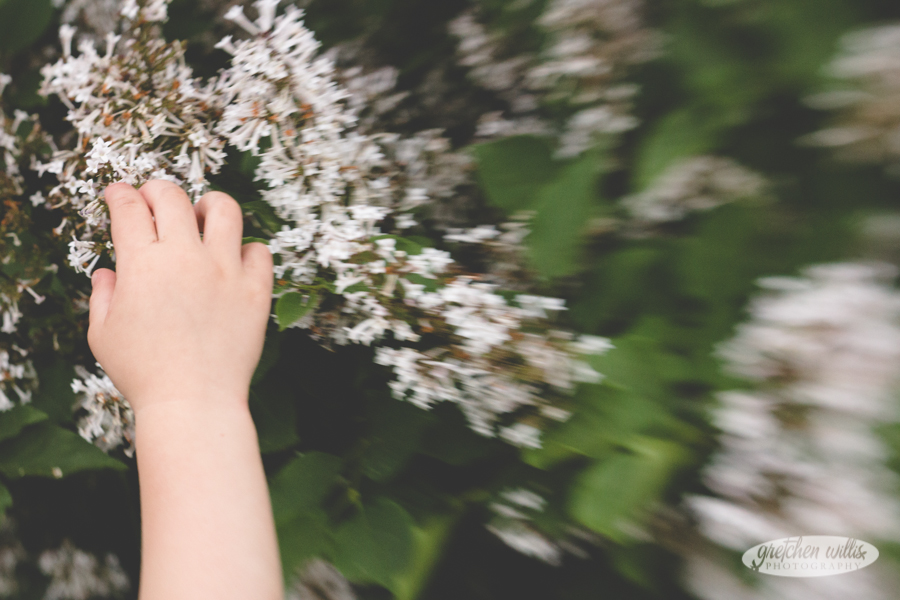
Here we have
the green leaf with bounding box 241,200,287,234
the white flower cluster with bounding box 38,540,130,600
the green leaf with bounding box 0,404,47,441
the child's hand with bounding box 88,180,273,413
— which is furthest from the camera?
the white flower cluster with bounding box 38,540,130,600

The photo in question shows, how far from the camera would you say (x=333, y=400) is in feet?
2.45

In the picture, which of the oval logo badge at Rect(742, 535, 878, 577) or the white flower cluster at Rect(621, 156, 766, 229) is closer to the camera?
the oval logo badge at Rect(742, 535, 878, 577)

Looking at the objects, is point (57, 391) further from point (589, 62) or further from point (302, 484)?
point (589, 62)

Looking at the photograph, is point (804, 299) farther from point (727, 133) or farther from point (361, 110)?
point (361, 110)

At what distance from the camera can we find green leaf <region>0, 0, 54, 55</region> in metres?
0.80

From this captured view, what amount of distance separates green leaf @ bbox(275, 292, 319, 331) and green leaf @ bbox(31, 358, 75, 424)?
1.75 feet

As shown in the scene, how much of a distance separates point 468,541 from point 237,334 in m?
0.57

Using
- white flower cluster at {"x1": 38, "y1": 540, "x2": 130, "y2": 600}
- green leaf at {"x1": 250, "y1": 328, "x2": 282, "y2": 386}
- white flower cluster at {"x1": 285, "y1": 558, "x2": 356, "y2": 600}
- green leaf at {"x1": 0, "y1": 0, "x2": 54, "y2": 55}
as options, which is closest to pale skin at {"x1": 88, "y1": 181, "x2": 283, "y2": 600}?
green leaf at {"x1": 250, "y1": 328, "x2": 282, "y2": 386}

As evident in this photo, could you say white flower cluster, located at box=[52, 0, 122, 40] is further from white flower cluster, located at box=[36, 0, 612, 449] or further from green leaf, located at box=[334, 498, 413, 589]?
green leaf, located at box=[334, 498, 413, 589]

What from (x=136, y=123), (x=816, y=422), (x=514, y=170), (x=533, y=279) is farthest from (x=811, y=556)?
(x=136, y=123)

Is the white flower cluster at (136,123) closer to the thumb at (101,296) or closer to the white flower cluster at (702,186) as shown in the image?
the thumb at (101,296)

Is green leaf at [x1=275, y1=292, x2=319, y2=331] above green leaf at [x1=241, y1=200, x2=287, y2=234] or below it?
below

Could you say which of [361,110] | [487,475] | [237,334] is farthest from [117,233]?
[487,475]

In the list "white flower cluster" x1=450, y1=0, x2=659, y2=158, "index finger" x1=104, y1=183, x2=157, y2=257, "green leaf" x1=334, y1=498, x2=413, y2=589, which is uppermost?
"white flower cluster" x1=450, y1=0, x2=659, y2=158
